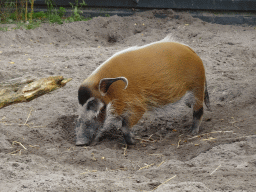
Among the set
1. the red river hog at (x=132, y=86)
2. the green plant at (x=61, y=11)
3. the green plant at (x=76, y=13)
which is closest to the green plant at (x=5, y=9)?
the green plant at (x=61, y=11)

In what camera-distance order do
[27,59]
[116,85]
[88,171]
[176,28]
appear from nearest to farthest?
[88,171], [116,85], [27,59], [176,28]

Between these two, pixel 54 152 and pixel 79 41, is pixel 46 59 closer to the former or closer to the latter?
pixel 79 41

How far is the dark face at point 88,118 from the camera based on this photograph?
3178 mm

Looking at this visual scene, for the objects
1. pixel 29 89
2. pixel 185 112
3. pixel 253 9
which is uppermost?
pixel 253 9

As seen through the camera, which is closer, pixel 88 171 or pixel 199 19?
pixel 88 171

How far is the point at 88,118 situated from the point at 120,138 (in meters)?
0.59

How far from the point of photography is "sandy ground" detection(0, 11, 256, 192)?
212cm

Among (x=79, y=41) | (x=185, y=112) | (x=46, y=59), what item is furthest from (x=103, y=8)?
(x=185, y=112)

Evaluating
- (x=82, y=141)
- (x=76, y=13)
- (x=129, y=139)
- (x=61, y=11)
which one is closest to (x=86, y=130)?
(x=82, y=141)

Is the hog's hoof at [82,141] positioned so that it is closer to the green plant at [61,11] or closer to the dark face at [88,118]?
the dark face at [88,118]

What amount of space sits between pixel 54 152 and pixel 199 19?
24.2ft

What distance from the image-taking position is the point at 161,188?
1.96 m

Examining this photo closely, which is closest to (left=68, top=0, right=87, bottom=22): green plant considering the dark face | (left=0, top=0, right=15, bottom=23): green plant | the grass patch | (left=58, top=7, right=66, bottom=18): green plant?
the grass patch

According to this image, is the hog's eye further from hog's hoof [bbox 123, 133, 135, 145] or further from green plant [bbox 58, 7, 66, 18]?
green plant [bbox 58, 7, 66, 18]
